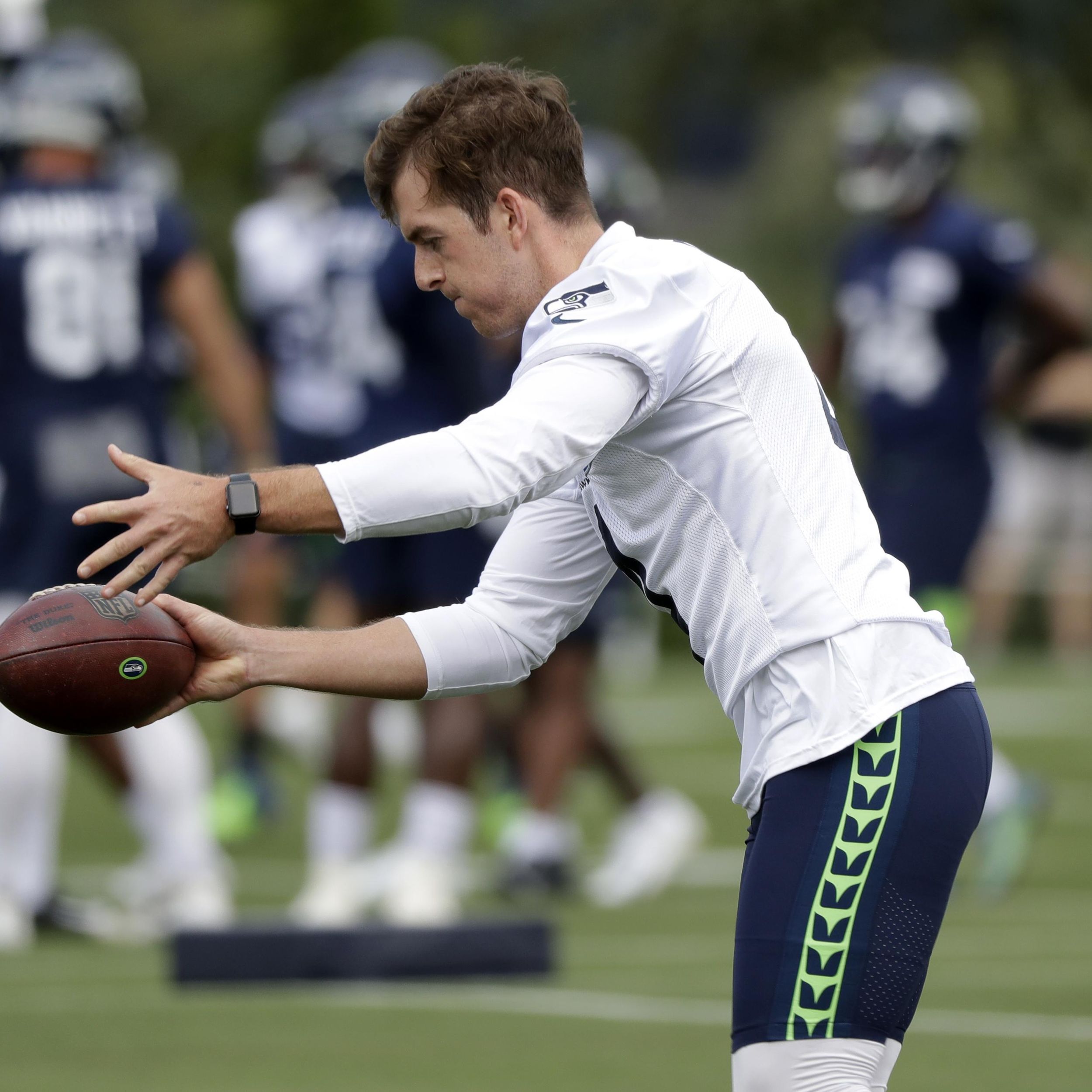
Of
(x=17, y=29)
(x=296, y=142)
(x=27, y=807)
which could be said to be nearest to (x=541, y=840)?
(x=27, y=807)

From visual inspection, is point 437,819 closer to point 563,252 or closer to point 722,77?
point 563,252

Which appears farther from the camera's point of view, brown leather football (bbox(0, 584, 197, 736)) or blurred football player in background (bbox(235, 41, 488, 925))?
blurred football player in background (bbox(235, 41, 488, 925))

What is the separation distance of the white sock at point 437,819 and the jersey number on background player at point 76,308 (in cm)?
163

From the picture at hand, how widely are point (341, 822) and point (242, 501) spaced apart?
4716 millimetres

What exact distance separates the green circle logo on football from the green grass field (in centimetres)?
203

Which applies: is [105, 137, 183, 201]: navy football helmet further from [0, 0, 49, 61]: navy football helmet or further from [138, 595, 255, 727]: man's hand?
[138, 595, 255, 727]: man's hand

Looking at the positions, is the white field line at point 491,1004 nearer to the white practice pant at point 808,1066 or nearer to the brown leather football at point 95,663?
the white practice pant at point 808,1066

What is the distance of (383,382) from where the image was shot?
8188mm

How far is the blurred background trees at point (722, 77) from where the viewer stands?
1257 inches

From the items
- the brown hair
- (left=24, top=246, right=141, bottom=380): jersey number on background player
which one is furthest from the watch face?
(left=24, top=246, right=141, bottom=380): jersey number on background player

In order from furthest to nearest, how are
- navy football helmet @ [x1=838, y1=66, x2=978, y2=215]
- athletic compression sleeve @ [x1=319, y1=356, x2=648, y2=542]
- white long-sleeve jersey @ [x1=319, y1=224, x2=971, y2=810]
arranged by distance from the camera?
navy football helmet @ [x1=838, y1=66, x2=978, y2=215]
white long-sleeve jersey @ [x1=319, y1=224, x2=971, y2=810]
athletic compression sleeve @ [x1=319, y1=356, x2=648, y2=542]

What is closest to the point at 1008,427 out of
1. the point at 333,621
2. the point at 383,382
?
the point at 333,621

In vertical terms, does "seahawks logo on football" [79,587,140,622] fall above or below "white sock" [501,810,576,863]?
above

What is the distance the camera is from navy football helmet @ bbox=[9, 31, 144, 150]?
24.6ft
